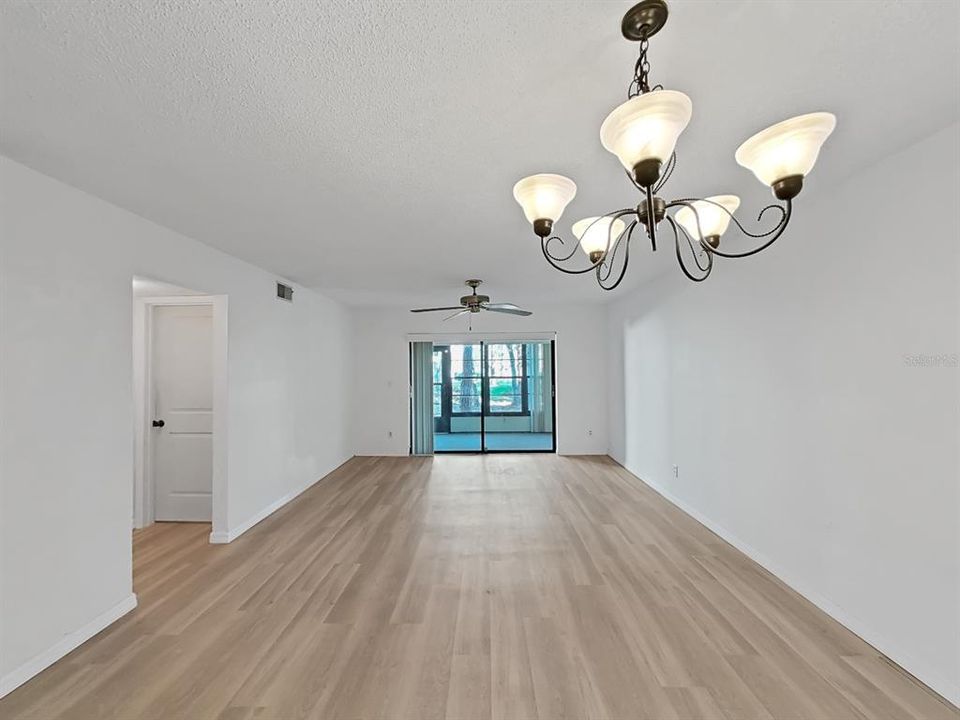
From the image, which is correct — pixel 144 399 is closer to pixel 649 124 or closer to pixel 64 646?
pixel 64 646

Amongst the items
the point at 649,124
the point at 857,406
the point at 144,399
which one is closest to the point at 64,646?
the point at 144,399

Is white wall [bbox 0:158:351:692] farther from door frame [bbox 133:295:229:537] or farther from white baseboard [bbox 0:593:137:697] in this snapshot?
door frame [bbox 133:295:229:537]

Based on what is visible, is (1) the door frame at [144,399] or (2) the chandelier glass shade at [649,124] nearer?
(2) the chandelier glass shade at [649,124]

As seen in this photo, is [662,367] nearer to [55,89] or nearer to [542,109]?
[542,109]

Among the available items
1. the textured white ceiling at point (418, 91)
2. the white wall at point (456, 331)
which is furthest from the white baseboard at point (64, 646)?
the white wall at point (456, 331)

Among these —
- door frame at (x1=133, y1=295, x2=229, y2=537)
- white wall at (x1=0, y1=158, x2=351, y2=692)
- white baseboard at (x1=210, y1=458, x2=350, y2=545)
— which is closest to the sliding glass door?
white baseboard at (x1=210, y1=458, x2=350, y2=545)

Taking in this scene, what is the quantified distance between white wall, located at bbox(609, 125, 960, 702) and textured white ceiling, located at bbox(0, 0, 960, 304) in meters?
0.31

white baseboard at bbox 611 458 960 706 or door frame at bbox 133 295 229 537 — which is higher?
door frame at bbox 133 295 229 537

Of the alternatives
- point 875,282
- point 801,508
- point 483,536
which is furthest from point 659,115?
point 483,536

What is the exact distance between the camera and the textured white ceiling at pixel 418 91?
1.20 meters

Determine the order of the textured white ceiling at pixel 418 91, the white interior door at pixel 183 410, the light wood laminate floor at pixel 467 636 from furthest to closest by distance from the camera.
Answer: the white interior door at pixel 183 410, the light wood laminate floor at pixel 467 636, the textured white ceiling at pixel 418 91

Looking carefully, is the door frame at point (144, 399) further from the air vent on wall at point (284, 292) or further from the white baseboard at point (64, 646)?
the white baseboard at point (64, 646)

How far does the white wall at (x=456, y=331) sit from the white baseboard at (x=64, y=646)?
14.8ft

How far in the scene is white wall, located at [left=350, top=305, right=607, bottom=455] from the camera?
6984mm
